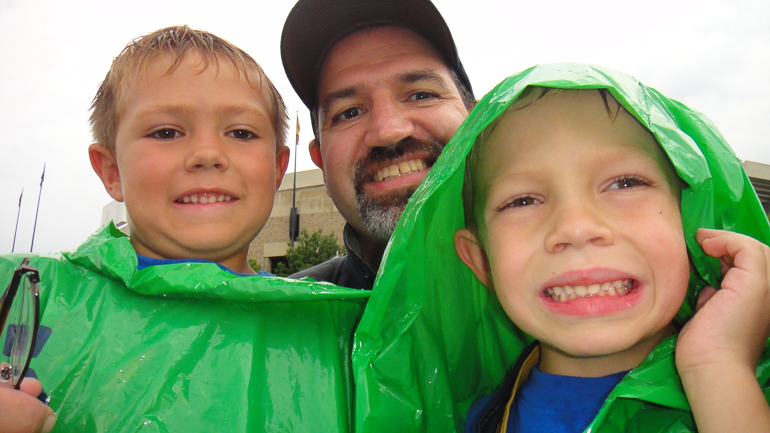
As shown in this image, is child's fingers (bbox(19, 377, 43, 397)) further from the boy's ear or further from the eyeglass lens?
the boy's ear

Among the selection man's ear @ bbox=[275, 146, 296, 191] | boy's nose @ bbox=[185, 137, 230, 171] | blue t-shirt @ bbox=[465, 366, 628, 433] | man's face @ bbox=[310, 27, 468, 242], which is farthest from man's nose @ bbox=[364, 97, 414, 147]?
blue t-shirt @ bbox=[465, 366, 628, 433]

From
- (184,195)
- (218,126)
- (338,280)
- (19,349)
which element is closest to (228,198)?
(184,195)

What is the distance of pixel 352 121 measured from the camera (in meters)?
2.18

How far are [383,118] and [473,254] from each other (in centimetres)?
82

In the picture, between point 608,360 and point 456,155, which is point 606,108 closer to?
point 456,155

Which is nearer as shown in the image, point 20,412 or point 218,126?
point 20,412

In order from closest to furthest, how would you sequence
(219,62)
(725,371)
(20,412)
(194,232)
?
(20,412), (725,371), (194,232), (219,62)

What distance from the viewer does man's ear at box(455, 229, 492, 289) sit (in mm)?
1479

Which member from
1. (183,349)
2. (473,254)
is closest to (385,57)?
(473,254)

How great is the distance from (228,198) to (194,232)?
0.52 feet

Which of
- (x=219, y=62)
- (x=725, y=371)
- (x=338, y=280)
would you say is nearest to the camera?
(x=725, y=371)

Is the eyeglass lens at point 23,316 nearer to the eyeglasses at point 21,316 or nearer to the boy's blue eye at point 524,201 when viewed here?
the eyeglasses at point 21,316

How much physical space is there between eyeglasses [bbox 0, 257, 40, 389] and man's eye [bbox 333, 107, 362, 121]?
4.97 ft

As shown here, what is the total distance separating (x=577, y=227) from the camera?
1.09 m
